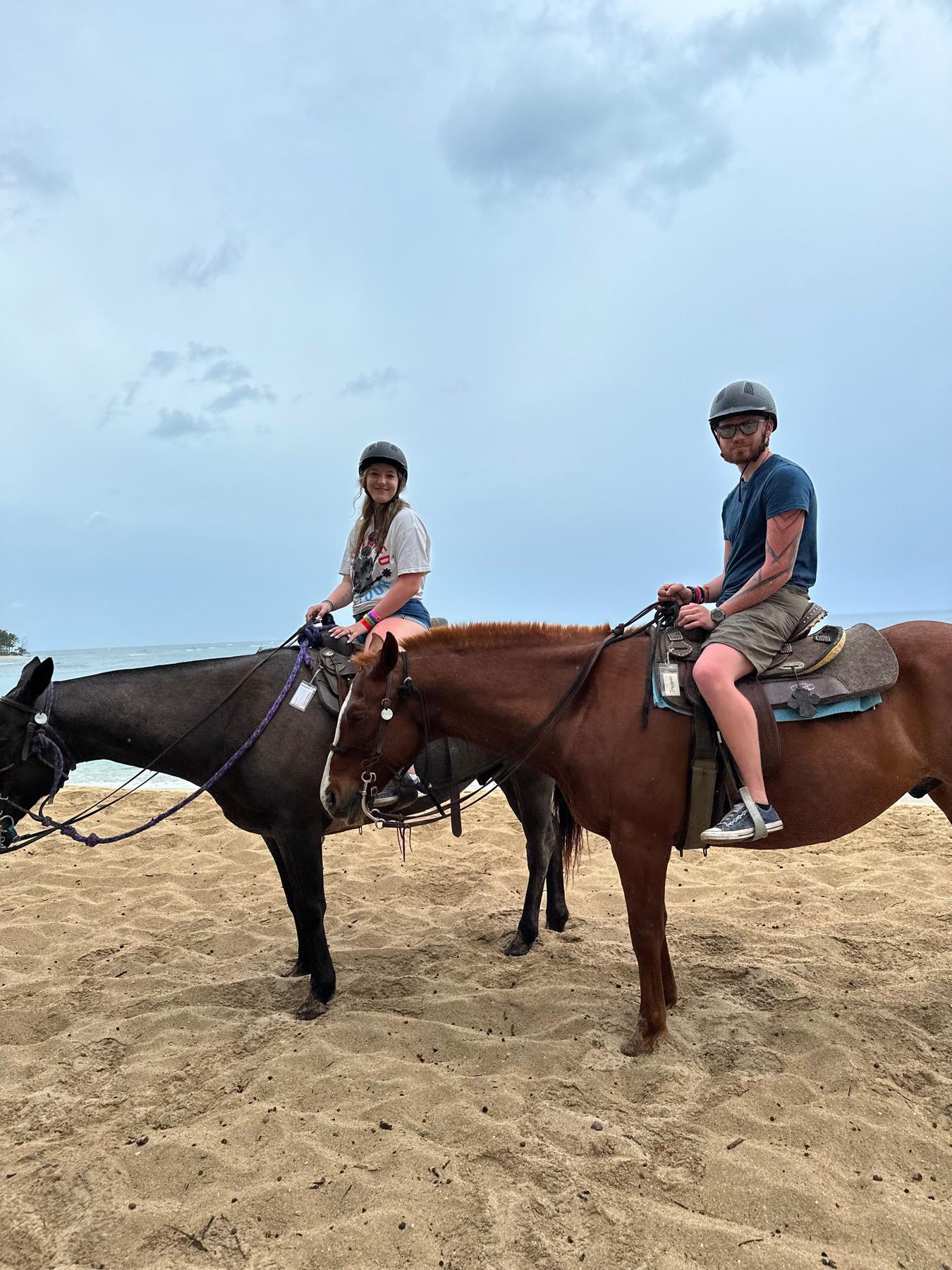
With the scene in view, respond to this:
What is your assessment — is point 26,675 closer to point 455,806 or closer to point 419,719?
point 419,719

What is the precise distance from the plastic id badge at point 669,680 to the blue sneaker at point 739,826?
547 mm

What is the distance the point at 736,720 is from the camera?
9.24 feet

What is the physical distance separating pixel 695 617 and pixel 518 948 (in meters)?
2.41

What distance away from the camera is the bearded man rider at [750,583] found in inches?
111

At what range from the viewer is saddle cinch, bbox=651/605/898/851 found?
2.92 m

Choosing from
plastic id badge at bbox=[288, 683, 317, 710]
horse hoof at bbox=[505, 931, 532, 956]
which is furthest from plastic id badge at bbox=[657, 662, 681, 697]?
horse hoof at bbox=[505, 931, 532, 956]

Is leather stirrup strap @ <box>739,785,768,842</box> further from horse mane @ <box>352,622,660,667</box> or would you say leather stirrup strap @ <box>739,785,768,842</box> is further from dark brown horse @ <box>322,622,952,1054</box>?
horse mane @ <box>352,622,660,667</box>

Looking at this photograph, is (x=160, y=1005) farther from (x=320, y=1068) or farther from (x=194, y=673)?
(x=194, y=673)

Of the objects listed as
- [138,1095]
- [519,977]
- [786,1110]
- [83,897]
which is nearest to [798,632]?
[786,1110]

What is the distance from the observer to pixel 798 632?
321cm

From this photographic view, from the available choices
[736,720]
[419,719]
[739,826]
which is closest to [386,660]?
[419,719]

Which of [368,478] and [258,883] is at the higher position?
[368,478]

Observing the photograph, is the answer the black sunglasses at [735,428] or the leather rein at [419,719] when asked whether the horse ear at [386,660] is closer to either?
the leather rein at [419,719]

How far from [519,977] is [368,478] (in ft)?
10.2
